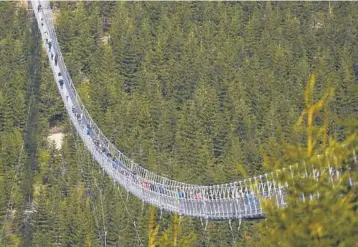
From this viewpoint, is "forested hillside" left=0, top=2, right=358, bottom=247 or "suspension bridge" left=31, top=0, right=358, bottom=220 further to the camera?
"forested hillside" left=0, top=2, right=358, bottom=247

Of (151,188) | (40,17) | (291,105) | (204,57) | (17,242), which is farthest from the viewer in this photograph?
(204,57)

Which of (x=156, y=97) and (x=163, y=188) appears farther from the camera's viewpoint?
(x=156, y=97)

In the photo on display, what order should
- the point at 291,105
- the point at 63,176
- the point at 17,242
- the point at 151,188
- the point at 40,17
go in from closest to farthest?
1. the point at 151,188
2. the point at 40,17
3. the point at 17,242
4. the point at 63,176
5. the point at 291,105

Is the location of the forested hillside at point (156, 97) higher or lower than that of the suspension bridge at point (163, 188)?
higher

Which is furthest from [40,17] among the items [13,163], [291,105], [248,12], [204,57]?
[248,12]

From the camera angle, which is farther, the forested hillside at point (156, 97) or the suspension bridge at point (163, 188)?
the forested hillside at point (156, 97)

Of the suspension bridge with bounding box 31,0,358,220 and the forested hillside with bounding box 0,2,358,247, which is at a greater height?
the forested hillside with bounding box 0,2,358,247

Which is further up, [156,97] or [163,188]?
[156,97]

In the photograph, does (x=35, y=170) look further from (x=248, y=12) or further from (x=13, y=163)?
(x=248, y=12)
